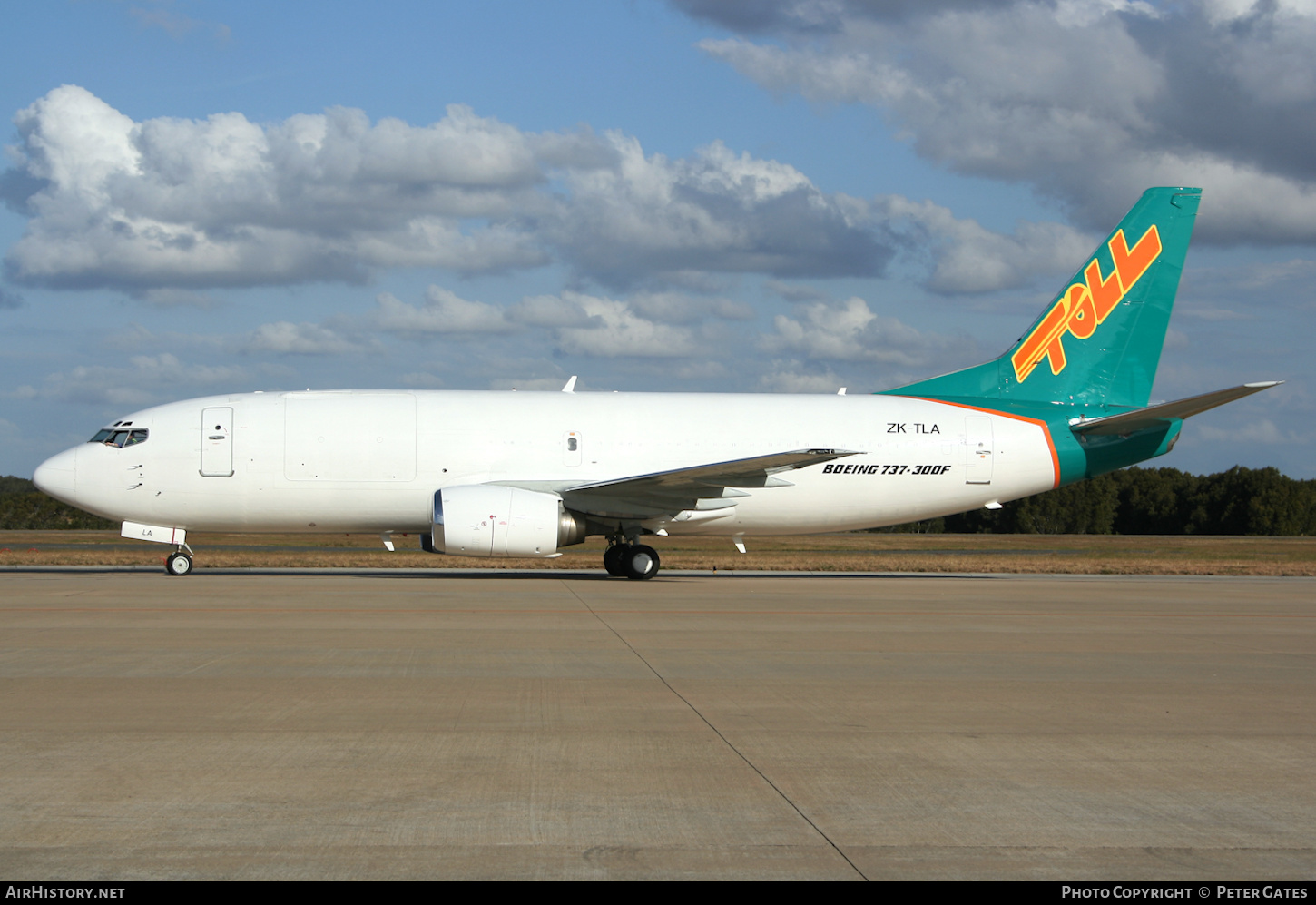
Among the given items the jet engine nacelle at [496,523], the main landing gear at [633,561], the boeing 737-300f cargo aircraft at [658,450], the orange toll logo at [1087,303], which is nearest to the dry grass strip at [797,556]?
the boeing 737-300f cargo aircraft at [658,450]

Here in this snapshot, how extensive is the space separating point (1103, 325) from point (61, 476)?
22.3 metres

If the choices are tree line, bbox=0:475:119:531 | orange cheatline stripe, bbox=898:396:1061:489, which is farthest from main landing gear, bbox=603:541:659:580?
tree line, bbox=0:475:119:531

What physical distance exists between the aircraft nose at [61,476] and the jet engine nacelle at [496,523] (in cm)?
725

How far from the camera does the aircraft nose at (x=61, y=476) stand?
70.2 ft

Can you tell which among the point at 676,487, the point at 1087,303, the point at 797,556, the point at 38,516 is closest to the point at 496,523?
the point at 676,487

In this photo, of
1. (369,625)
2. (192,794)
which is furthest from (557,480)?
(192,794)

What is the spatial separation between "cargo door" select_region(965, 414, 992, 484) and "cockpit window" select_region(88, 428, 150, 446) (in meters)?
17.1

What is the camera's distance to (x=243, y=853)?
4625 millimetres

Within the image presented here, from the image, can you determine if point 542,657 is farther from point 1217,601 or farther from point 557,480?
point 1217,601

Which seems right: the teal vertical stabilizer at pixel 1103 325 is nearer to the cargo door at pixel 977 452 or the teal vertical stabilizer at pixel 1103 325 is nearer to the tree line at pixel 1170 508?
the cargo door at pixel 977 452

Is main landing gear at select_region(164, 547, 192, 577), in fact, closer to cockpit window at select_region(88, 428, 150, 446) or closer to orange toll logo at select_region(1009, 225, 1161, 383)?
cockpit window at select_region(88, 428, 150, 446)

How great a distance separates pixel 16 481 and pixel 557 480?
13215cm

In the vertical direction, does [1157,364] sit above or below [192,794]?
above

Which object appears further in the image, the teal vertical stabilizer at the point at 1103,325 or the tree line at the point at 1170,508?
the tree line at the point at 1170,508
